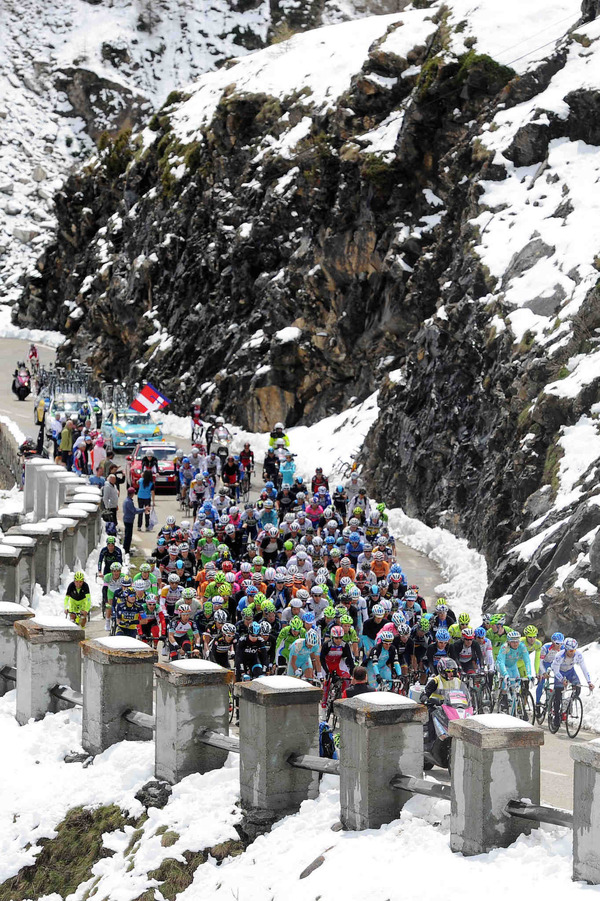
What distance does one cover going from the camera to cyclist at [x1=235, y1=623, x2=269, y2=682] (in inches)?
572

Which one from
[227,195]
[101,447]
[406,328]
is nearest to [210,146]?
[227,195]

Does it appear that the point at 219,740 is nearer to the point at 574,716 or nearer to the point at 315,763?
the point at 315,763

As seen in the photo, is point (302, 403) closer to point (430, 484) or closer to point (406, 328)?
point (406, 328)

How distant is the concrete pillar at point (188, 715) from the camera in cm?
1069

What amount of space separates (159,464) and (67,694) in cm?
2339

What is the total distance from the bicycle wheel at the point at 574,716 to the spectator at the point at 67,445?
2198 cm

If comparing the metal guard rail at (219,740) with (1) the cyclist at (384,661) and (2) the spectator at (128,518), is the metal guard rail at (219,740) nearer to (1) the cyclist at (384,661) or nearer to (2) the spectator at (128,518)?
(1) the cyclist at (384,661)

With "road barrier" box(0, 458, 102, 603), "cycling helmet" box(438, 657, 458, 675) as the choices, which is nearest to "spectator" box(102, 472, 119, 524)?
"road barrier" box(0, 458, 102, 603)

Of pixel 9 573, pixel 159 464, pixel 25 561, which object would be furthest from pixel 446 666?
pixel 159 464

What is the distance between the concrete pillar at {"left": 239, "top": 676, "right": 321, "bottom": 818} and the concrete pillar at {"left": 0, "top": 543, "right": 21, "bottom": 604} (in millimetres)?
9583

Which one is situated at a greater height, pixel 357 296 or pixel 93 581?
pixel 357 296

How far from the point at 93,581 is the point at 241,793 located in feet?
47.7

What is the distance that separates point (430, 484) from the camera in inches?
1323

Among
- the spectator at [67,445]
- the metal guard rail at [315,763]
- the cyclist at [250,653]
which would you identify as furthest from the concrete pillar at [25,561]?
the spectator at [67,445]
